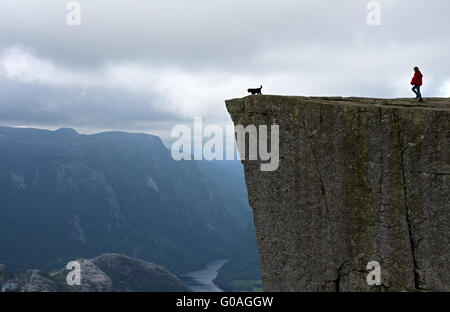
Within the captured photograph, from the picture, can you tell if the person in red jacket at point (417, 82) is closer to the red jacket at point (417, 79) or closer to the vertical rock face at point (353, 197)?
the red jacket at point (417, 79)

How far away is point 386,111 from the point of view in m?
19.3

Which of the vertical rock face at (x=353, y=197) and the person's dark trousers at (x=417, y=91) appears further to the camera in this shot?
the person's dark trousers at (x=417, y=91)

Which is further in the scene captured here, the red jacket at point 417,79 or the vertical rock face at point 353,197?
the red jacket at point 417,79

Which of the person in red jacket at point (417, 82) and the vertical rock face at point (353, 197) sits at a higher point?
the person in red jacket at point (417, 82)

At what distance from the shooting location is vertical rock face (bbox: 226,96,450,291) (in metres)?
18.9

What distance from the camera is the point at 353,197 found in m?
19.6

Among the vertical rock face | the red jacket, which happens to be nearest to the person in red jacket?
the red jacket

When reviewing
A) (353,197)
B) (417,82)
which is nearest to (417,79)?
(417,82)

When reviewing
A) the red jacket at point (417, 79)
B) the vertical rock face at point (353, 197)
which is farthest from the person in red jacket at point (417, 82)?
the vertical rock face at point (353, 197)

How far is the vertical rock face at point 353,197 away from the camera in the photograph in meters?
18.9

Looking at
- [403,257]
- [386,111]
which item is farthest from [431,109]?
[403,257]

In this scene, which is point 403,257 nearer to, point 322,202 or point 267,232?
point 322,202
